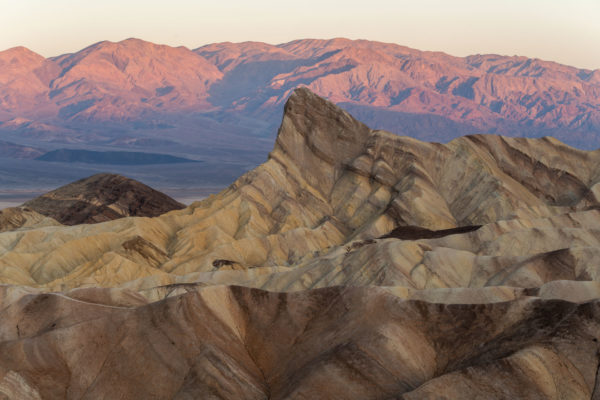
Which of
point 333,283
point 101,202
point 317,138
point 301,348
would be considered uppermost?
point 317,138

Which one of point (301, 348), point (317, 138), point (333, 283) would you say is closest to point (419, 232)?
point (333, 283)

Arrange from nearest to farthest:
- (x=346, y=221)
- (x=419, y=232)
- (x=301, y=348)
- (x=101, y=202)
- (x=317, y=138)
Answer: (x=301, y=348) < (x=419, y=232) < (x=346, y=221) < (x=317, y=138) < (x=101, y=202)

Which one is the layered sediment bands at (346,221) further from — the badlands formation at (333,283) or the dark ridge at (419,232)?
the dark ridge at (419,232)

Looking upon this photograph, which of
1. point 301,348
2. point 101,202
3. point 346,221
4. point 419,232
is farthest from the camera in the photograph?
point 101,202

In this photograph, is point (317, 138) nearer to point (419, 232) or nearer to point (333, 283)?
point (419, 232)

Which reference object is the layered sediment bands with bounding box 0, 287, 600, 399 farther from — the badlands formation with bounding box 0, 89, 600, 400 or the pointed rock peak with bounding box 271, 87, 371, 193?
the pointed rock peak with bounding box 271, 87, 371, 193

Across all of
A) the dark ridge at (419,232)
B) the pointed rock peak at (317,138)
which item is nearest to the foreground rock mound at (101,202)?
the pointed rock peak at (317,138)
